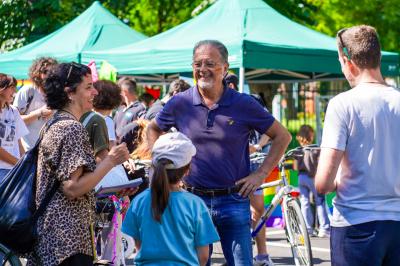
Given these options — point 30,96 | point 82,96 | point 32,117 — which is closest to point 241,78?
point 30,96

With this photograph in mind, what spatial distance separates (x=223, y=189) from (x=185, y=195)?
2.95 feet

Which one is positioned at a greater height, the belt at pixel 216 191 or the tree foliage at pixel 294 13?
the belt at pixel 216 191

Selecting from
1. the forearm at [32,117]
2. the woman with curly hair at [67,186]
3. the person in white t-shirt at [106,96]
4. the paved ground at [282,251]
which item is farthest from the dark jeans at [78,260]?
the forearm at [32,117]

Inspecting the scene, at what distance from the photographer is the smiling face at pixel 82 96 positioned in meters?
5.52

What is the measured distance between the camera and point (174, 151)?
5.07 m

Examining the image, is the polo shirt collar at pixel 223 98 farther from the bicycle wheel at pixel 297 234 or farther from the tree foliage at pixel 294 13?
the tree foliage at pixel 294 13

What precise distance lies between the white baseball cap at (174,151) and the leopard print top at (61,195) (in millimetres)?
446

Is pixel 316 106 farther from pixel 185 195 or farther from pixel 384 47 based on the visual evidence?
pixel 384 47

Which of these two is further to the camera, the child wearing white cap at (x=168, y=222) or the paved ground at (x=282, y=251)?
the paved ground at (x=282, y=251)

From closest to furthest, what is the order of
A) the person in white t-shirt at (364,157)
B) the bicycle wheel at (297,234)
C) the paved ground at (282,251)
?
the person in white t-shirt at (364,157), the bicycle wheel at (297,234), the paved ground at (282,251)

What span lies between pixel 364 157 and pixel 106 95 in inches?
173

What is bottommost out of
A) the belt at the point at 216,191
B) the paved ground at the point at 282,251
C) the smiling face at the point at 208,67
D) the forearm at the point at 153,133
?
the paved ground at the point at 282,251

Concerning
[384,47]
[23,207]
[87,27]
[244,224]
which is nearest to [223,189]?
[244,224]

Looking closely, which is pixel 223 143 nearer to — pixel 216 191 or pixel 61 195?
pixel 216 191
